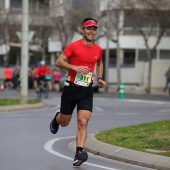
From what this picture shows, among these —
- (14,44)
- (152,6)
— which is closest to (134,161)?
(152,6)

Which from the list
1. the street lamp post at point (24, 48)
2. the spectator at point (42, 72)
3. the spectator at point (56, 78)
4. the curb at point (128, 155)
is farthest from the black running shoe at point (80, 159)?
the spectator at point (56, 78)

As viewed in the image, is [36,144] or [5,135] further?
[5,135]

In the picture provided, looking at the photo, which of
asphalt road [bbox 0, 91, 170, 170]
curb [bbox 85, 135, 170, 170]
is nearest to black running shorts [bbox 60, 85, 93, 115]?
asphalt road [bbox 0, 91, 170, 170]

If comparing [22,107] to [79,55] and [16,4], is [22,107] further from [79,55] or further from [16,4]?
[16,4]

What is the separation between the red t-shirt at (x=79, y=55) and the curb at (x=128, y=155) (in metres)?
1.53

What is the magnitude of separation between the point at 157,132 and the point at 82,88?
3337mm

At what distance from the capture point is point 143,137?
12.3m

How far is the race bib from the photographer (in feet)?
32.6

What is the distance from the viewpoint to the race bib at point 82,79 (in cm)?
993

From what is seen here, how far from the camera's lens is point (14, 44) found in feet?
217

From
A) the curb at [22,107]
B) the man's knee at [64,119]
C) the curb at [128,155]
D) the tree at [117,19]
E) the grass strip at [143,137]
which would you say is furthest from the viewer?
the tree at [117,19]

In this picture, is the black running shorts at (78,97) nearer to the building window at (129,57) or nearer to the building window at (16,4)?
the building window at (129,57)

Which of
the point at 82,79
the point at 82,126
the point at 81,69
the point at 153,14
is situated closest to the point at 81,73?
the point at 81,69

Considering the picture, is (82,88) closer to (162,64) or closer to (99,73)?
(99,73)
